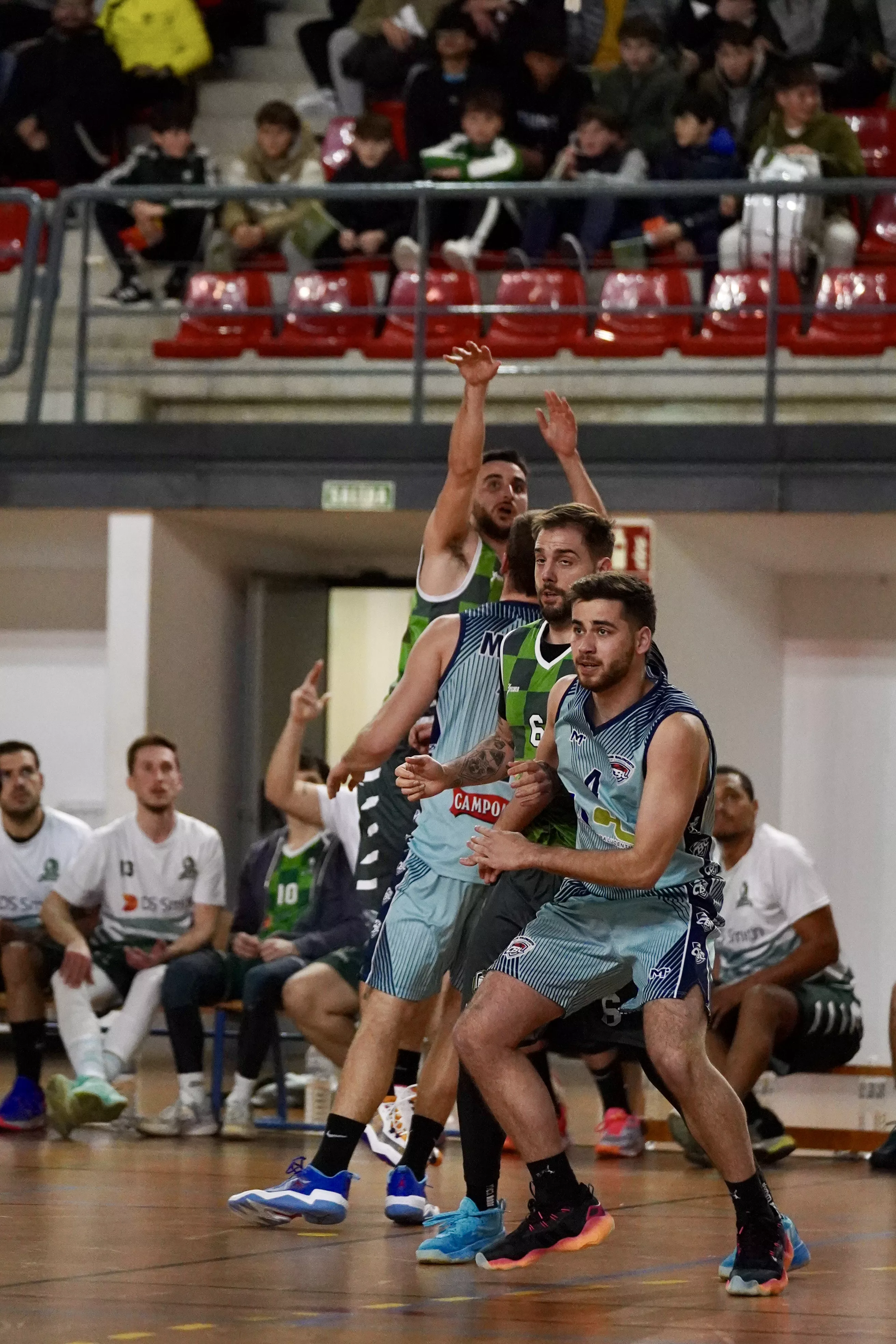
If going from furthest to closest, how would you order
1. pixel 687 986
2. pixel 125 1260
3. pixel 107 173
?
1. pixel 107 173
2. pixel 125 1260
3. pixel 687 986

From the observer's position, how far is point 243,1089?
25.7ft

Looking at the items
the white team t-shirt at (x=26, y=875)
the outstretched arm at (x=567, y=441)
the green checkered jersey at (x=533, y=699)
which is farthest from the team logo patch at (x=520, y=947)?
the white team t-shirt at (x=26, y=875)

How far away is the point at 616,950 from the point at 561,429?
185 centimetres

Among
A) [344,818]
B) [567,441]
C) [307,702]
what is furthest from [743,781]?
[567,441]

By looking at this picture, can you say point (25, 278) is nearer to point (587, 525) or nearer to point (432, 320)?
point (432, 320)

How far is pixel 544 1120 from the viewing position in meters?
4.64

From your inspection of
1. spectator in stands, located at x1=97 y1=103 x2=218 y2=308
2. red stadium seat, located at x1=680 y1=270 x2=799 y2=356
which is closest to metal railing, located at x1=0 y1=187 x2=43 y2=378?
spectator in stands, located at x1=97 y1=103 x2=218 y2=308

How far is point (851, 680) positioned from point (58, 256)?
4682 millimetres

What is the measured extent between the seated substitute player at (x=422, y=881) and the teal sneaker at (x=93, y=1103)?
8.01 ft

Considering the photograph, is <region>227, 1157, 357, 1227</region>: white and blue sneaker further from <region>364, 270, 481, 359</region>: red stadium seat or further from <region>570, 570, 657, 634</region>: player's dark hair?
<region>364, 270, 481, 359</region>: red stadium seat

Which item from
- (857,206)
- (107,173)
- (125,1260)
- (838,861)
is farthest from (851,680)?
(125,1260)

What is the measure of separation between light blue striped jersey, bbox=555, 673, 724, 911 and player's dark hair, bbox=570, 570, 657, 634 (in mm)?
176

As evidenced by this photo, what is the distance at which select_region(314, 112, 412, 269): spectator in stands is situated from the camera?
11.6m

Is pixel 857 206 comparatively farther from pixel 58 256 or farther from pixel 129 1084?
pixel 129 1084
